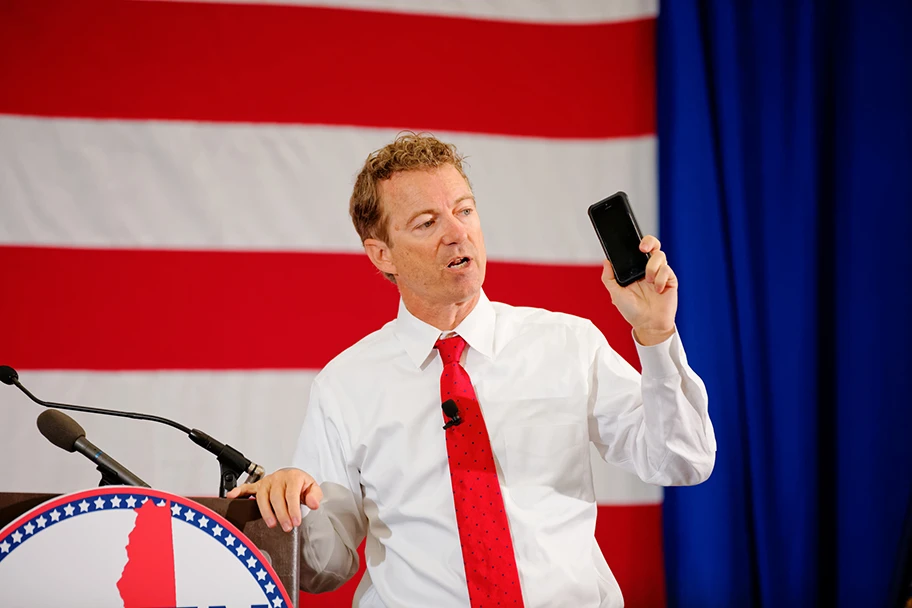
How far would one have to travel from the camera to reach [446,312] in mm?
1571

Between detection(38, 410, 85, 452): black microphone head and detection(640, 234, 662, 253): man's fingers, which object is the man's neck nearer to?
detection(640, 234, 662, 253): man's fingers

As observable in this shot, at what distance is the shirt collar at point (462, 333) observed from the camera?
1527mm

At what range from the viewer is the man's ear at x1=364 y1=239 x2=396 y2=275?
1634 millimetres

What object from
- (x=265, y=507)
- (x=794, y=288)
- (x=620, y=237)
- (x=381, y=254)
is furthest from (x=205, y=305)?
(x=794, y=288)

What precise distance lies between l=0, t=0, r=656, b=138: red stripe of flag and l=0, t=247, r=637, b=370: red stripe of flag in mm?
376

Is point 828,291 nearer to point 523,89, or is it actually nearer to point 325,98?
point 523,89

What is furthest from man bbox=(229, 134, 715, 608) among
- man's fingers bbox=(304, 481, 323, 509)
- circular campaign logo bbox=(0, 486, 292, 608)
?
circular campaign logo bbox=(0, 486, 292, 608)

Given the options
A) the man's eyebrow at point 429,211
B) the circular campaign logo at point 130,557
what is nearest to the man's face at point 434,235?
the man's eyebrow at point 429,211

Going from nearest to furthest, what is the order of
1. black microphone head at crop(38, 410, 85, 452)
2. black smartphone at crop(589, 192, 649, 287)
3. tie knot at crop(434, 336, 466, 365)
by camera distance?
black microphone head at crop(38, 410, 85, 452) → black smartphone at crop(589, 192, 649, 287) → tie knot at crop(434, 336, 466, 365)

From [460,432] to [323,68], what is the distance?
1148 mm

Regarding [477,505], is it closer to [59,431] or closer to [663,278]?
[663,278]

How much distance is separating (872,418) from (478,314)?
1009mm

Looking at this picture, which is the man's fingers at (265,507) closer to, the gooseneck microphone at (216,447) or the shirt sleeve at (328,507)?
the gooseneck microphone at (216,447)

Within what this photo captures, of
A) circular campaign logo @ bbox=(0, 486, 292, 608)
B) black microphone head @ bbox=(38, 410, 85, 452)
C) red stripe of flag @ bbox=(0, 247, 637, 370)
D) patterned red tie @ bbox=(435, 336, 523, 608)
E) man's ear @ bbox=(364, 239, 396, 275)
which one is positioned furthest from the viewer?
red stripe of flag @ bbox=(0, 247, 637, 370)
